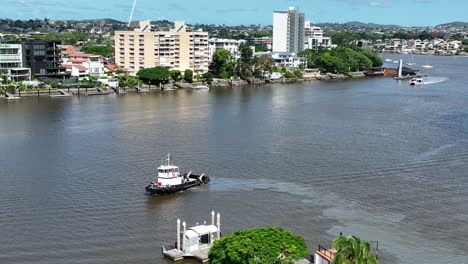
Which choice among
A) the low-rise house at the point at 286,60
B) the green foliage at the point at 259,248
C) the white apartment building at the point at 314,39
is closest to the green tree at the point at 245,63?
the low-rise house at the point at 286,60

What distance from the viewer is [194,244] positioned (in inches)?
323

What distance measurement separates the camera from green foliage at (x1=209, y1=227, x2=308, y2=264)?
6.19m

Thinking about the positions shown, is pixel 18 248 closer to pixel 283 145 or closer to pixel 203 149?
pixel 203 149

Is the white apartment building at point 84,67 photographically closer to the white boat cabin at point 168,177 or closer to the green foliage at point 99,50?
the green foliage at point 99,50

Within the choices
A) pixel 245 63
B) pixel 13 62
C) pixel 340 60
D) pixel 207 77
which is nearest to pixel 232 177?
pixel 13 62

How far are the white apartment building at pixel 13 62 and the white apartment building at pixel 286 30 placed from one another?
81.9ft

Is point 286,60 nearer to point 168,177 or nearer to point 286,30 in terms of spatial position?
point 286,30

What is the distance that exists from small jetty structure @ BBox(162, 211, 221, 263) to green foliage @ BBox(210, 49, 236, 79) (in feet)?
84.5

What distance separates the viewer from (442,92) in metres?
29.9

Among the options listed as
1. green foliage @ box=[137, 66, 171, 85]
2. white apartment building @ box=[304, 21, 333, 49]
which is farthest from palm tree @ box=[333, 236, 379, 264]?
white apartment building @ box=[304, 21, 333, 49]

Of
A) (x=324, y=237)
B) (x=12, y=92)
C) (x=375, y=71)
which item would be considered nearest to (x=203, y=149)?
(x=324, y=237)

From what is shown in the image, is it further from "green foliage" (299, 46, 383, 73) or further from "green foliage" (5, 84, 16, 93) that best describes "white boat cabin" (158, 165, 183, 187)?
"green foliage" (299, 46, 383, 73)

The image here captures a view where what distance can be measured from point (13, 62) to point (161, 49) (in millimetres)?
8461

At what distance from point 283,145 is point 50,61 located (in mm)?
16606
